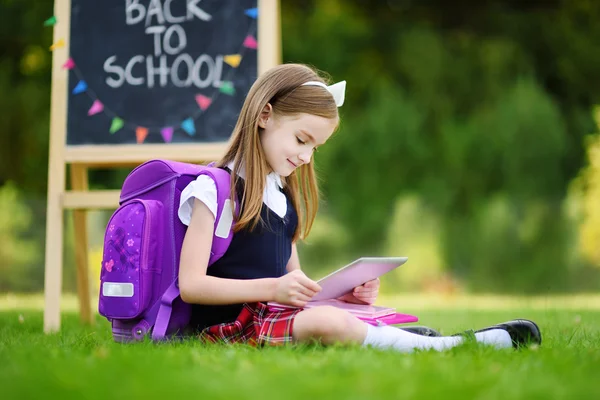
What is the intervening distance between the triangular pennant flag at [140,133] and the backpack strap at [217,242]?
1250 mm

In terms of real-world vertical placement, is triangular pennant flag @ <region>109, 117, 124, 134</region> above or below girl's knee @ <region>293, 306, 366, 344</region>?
above

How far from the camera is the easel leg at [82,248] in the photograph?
345 cm

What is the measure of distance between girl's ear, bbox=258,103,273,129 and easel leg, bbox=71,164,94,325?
1503 mm

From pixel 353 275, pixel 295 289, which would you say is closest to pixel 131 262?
pixel 295 289

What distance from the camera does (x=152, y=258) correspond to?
212 cm

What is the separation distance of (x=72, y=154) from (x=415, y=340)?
6.05ft

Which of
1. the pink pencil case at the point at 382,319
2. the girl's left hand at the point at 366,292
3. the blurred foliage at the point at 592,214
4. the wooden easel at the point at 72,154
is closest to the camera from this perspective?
the pink pencil case at the point at 382,319

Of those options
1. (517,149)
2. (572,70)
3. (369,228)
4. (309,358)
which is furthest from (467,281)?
(309,358)

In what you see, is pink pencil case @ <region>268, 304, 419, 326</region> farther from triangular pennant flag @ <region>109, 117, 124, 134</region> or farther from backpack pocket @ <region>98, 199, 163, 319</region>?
triangular pennant flag @ <region>109, 117, 124, 134</region>

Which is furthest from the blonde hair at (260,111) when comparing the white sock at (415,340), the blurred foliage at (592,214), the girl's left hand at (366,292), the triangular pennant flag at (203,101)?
the blurred foliage at (592,214)

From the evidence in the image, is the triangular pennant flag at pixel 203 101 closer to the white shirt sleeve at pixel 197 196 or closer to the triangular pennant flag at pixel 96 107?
the triangular pennant flag at pixel 96 107

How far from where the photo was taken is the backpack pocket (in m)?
2.08

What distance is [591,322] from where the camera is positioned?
320cm

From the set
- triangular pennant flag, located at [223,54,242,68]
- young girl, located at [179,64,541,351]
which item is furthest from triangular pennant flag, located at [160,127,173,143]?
young girl, located at [179,64,541,351]
